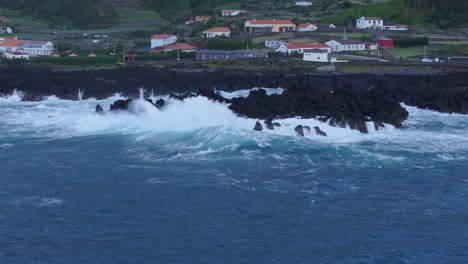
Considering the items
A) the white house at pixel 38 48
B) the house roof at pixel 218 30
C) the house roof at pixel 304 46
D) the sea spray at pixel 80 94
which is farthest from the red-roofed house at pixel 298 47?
the white house at pixel 38 48

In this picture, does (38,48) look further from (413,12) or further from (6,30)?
(413,12)

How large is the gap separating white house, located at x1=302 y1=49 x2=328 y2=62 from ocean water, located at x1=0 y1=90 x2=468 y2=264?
75.0ft

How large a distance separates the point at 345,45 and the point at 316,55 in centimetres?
686

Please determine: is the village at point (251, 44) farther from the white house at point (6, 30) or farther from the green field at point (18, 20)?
the green field at point (18, 20)

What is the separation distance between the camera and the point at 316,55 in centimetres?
5838

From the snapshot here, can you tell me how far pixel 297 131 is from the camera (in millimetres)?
31578

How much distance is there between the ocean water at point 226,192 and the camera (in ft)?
60.8

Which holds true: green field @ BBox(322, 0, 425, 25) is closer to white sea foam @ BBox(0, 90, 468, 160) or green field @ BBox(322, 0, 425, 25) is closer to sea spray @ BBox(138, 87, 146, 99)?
sea spray @ BBox(138, 87, 146, 99)

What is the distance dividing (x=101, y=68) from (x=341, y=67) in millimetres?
19714

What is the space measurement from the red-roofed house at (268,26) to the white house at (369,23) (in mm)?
7682

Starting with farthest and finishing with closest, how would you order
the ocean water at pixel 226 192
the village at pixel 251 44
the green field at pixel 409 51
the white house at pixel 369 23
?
the white house at pixel 369 23 → the green field at pixel 409 51 → the village at pixel 251 44 → the ocean water at pixel 226 192

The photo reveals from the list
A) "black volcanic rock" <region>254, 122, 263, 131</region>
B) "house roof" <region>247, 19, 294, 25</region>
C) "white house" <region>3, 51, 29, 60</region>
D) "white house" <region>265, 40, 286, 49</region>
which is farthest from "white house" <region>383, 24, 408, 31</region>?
"black volcanic rock" <region>254, 122, 263, 131</region>

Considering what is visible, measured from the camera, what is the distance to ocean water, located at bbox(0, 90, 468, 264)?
60.8 feet

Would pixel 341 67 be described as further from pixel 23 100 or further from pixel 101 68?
pixel 23 100
